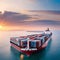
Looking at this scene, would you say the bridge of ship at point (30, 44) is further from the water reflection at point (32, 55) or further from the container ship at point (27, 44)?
the water reflection at point (32, 55)

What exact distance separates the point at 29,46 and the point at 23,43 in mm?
163

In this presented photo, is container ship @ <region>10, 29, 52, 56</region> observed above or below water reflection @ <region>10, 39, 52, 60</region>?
above

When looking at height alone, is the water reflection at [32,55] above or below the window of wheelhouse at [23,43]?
below

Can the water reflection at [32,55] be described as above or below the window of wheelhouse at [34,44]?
below

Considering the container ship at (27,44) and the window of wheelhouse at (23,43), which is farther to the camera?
the window of wheelhouse at (23,43)

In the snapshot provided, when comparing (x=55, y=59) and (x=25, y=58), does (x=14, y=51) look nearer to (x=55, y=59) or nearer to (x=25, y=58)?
(x=25, y=58)

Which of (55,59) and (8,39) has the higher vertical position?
(8,39)

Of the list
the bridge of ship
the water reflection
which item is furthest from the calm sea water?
the bridge of ship

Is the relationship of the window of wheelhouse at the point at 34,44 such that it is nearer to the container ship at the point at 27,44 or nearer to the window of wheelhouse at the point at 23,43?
the container ship at the point at 27,44

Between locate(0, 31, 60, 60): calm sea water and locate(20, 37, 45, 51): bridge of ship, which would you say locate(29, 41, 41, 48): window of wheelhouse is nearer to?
locate(20, 37, 45, 51): bridge of ship

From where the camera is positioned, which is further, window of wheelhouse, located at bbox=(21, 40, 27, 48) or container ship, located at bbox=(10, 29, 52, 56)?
window of wheelhouse, located at bbox=(21, 40, 27, 48)

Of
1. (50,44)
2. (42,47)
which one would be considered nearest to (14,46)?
(42,47)

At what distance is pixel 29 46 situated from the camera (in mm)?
3576

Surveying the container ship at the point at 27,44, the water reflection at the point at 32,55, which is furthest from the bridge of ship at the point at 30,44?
the water reflection at the point at 32,55
